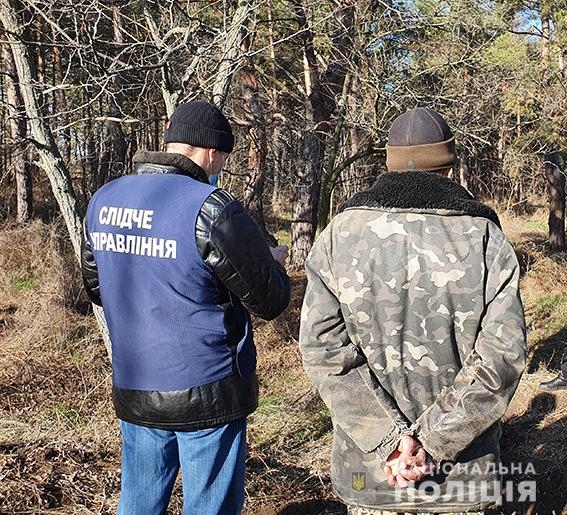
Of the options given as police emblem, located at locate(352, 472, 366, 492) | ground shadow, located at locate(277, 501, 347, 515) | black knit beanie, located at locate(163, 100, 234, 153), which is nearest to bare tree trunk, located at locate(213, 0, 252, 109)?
black knit beanie, located at locate(163, 100, 234, 153)

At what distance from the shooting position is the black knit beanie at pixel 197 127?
2.17 meters

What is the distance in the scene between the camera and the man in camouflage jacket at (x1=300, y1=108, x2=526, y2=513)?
171 cm

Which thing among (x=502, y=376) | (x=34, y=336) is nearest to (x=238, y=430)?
(x=502, y=376)

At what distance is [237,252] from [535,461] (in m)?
3.00

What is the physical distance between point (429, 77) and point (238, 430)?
7.15 meters

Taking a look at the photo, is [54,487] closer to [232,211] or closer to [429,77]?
[232,211]

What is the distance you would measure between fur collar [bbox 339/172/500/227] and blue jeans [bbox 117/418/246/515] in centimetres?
89

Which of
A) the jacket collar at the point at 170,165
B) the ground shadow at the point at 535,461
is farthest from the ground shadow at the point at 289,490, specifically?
the jacket collar at the point at 170,165

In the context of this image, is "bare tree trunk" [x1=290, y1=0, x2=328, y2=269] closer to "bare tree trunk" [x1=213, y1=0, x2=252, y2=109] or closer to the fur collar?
"bare tree trunk" [x1=213, y1=0, x2=252, y2=109]

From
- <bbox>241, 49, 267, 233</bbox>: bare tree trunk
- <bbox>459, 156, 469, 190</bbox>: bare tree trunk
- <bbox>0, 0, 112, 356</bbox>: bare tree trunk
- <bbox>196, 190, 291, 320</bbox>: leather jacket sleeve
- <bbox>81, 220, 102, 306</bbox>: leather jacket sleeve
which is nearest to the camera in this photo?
<bbox>196, 190, 291, 320</bbox>: leather jacket sleeve

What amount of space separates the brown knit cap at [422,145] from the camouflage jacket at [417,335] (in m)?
0.04

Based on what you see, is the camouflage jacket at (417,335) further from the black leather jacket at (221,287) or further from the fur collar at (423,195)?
the black leather jacket at (221,287)

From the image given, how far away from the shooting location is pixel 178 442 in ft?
7.01

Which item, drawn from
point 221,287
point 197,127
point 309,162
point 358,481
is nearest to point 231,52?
point 197,127
